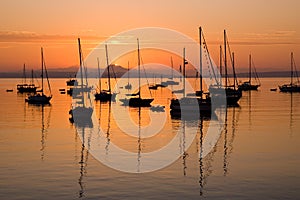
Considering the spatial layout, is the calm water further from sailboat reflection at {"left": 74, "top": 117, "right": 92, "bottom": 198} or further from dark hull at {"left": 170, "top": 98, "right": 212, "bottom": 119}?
dark hull at {"left": 170, "top": 98, "right": 212, "bottom": 119}

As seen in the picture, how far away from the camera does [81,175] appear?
30312mm

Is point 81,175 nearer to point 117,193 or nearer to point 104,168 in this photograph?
point 104,168

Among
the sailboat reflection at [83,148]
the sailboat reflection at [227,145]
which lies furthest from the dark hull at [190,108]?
the sailboat reflection at [83,148]

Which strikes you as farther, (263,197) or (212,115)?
(212,115)

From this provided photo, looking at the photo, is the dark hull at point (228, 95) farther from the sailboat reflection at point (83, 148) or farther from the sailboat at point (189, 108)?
the sailboat reflection at point (83, 148)

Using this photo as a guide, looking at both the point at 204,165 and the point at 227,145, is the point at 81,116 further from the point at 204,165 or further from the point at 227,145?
the point at 204,165

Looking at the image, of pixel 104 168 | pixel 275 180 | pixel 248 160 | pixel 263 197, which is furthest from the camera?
pixel 248 160

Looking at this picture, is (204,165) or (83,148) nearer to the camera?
(204,165)

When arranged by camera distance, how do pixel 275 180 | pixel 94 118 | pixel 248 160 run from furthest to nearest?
1. pixel 94 118
2. pixel 248 160
3. pixel 275 180

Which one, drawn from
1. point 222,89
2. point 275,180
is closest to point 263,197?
point 275,180

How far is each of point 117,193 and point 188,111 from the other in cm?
5003

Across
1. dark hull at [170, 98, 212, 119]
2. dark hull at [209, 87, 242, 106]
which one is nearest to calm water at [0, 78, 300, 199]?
dark hull at [170, 98, 212, 119]

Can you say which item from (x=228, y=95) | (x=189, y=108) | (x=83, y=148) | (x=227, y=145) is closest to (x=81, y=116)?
(x=189, y=108)

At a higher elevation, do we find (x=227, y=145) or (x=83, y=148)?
(x=83, y=148)
